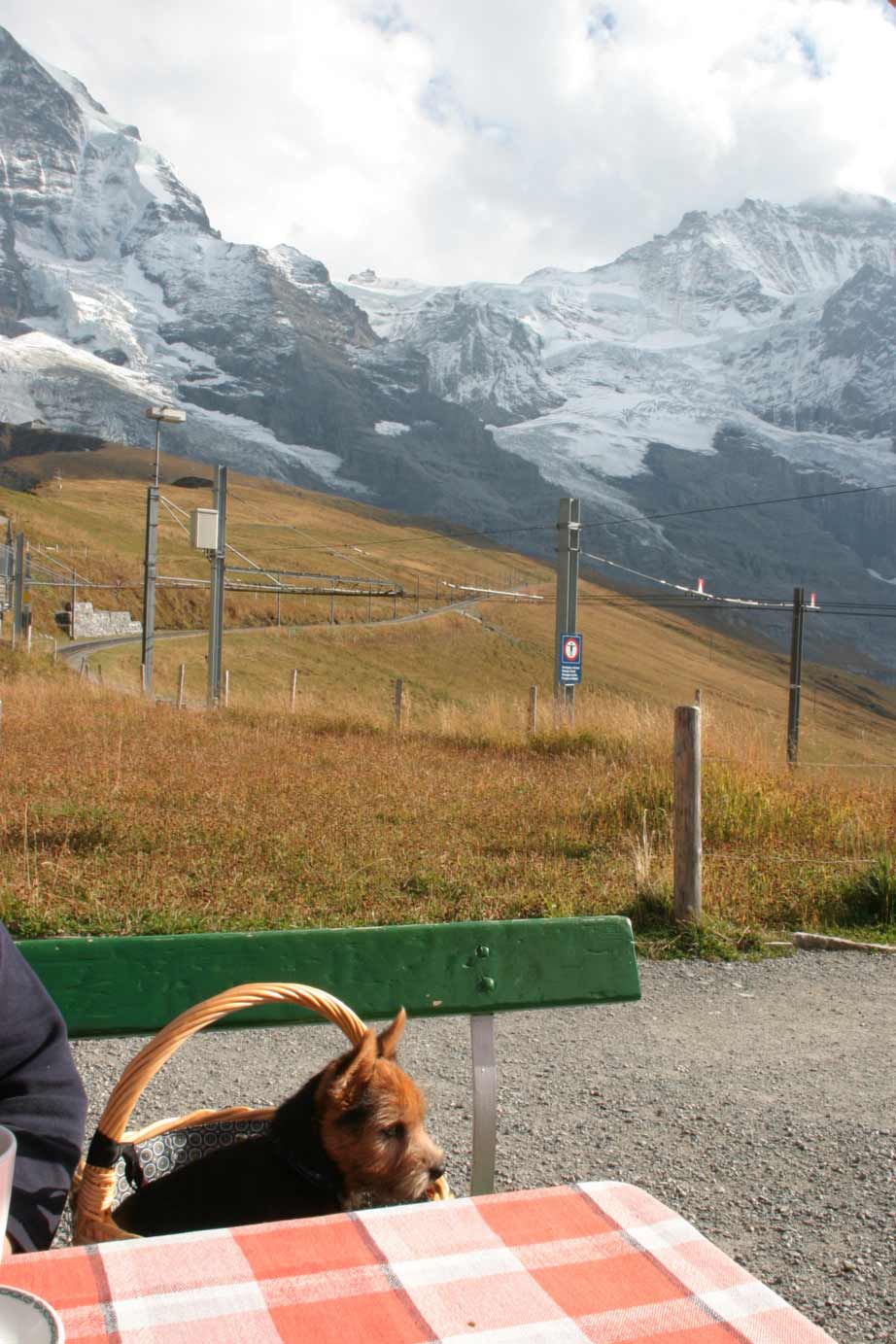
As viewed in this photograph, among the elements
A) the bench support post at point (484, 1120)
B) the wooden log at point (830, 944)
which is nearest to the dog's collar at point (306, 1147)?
the bench support post at point (484, 1120)

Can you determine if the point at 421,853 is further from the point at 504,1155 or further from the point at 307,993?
the point at 307,993

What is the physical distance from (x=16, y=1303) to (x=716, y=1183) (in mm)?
2774

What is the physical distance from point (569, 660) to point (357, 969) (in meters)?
15.8

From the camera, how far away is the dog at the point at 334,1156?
6.18ft

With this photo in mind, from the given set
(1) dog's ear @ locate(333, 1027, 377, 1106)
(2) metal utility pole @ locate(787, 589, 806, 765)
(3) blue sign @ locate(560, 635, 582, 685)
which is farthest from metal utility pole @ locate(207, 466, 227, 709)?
(1) dog's ear @ locate(333, 1027, 377, 1106)

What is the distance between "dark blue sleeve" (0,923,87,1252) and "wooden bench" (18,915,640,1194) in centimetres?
55

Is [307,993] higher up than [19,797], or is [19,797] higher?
[307,993]

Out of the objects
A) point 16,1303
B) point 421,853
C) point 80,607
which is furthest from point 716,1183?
point 80,607

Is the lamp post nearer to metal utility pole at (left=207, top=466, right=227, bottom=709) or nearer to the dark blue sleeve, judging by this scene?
metal utility pole at (left=207, top=466, right=227, bottom=709)

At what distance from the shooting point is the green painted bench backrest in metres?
2.47

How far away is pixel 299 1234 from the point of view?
1.62m

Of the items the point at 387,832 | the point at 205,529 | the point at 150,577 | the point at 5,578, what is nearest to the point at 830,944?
the point at 387,832

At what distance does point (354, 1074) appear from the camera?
1864 millimetres

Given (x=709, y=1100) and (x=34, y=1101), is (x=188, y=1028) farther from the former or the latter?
(x=709, y=1100)
